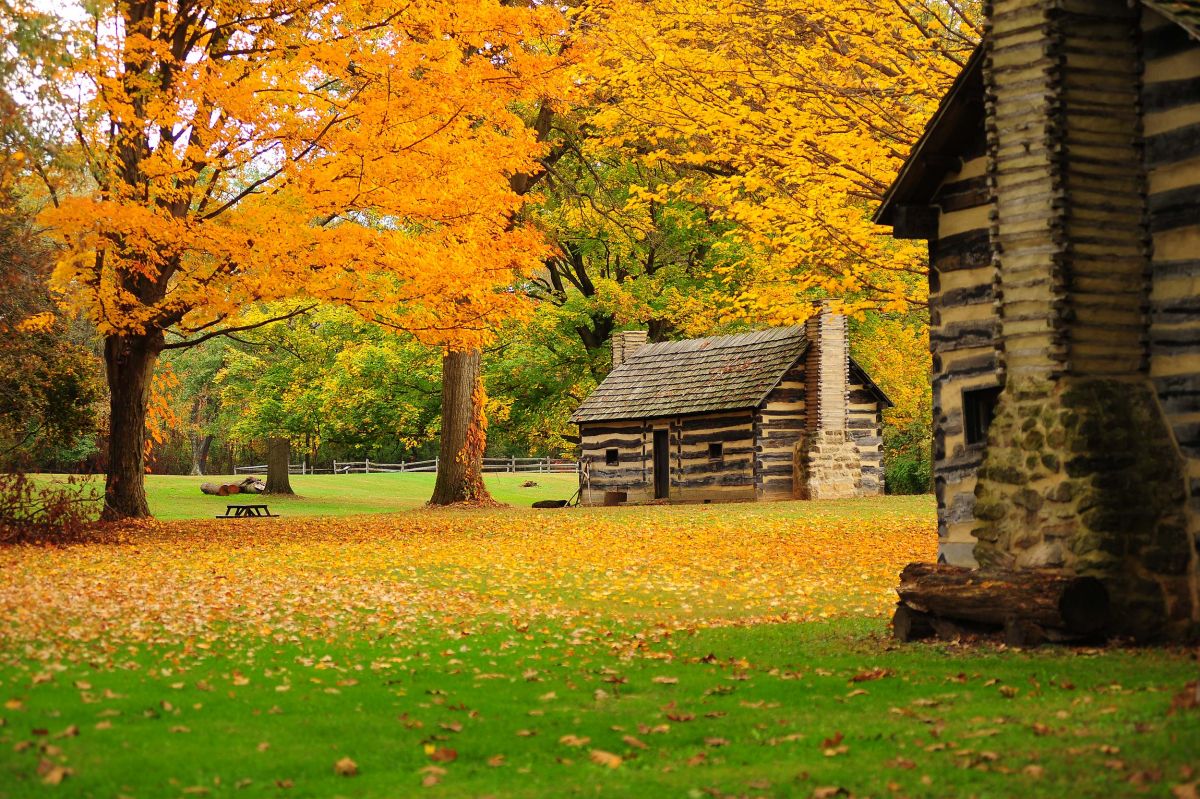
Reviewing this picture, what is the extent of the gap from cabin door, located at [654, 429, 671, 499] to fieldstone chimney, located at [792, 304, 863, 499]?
392 centimetres

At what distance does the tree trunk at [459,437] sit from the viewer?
31.6 metres

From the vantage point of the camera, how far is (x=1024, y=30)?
10898mm

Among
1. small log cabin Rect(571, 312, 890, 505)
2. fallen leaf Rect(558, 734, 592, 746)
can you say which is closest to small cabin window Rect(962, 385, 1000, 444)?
fallen leaf Rect(558, 734, 592, 746)

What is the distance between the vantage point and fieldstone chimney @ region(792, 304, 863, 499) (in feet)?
113

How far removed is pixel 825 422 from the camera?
34.7 metres

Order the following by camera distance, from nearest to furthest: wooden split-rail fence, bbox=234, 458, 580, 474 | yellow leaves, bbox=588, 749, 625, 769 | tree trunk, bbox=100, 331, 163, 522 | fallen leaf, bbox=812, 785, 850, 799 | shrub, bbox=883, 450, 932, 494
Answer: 1. fallen leaf, bbox=812, 785, 850, 799
2. yellow leaves, bbox=588, 749, 625, 769
3. tree trunk, bbox=100, 331, 163, 522
4. shrub, bbox=883, 450, 932, 494
5. wooden split-rail fence, bbox=234, 458, 580, 474

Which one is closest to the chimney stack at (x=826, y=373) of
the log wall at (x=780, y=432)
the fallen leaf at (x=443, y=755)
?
the log wall at (x=780, y=432)

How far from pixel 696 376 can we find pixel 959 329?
76.9ft

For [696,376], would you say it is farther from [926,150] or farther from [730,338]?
[926,150]

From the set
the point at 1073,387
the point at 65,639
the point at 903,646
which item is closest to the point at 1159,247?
the point at 1073,387

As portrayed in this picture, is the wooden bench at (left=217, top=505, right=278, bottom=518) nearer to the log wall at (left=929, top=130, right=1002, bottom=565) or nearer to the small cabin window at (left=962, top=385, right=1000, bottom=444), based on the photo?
the log wall at (left=929, top=130, right=1002, bottom=565)

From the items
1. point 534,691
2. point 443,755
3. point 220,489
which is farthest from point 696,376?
point 443,755

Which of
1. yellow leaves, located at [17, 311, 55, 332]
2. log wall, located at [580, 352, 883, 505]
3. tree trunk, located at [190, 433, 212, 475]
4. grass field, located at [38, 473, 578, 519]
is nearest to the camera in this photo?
yellow leaves, located at [17, 311, 55, 332]

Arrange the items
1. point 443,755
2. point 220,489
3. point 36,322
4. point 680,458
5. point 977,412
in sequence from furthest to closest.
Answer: point 220,489 < point 680,458 < point 36,322 < point 977,412 < point 443,755
